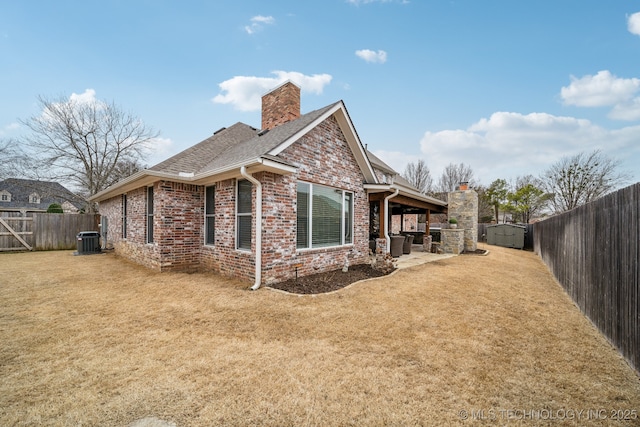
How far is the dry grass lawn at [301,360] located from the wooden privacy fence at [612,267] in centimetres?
29

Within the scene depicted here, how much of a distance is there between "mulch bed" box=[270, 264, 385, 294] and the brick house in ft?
0.79

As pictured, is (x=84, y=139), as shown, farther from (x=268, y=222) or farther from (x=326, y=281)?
(x=326, y=281)

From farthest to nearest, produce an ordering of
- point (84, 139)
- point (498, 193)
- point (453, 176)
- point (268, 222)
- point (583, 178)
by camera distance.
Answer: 1. point (453, 176)
2. point (498, 193)
3. point (583, 178)
4. point (84, 139)
5. point (268, 222)

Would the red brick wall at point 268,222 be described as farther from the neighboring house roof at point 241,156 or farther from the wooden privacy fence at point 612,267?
the wooden privacy fence at point 612,267

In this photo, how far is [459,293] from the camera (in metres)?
5.85

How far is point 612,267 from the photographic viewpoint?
141 inches

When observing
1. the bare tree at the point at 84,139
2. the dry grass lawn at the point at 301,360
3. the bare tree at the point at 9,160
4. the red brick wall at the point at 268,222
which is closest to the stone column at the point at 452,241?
the red brick wall at the point at 268,222

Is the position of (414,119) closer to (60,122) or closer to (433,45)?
(433,45)

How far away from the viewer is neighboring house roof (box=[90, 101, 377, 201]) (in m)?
5.93

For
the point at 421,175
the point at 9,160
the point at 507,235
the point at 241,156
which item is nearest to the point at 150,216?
the point at 241,156

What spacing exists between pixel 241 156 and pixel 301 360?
5586mm

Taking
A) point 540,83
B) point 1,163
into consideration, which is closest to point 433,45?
point 540,83

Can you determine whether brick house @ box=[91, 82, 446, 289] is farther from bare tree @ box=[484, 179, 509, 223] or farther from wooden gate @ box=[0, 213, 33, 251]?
bare tree @ box=[484, 179, 509, 223]

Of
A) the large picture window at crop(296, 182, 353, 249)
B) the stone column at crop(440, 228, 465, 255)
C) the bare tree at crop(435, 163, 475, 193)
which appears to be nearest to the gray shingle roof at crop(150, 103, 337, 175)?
the large picture window at crop(296, 182, 353, 249)
